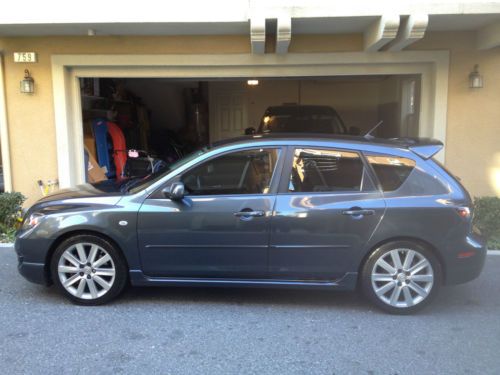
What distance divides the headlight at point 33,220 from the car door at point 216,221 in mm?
952

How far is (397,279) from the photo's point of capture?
417cm

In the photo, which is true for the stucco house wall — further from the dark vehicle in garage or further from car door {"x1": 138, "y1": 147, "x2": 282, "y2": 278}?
car door {"x1": 138, "y1": 147, "x2": 282, "y2": 278}

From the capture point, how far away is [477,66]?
680 centimetres

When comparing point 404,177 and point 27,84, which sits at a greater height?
point 27,84

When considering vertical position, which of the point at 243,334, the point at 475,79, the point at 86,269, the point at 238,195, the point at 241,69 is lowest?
the point at 243,334

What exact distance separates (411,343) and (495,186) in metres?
4.25

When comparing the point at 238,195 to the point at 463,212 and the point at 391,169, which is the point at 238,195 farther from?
the point at 463,212

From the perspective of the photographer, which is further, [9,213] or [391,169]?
[9,213]

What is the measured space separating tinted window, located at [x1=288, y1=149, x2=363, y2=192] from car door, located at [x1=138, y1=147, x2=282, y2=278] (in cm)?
20

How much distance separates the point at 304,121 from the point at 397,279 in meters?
5.11

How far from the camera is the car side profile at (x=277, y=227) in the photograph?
4137 mm

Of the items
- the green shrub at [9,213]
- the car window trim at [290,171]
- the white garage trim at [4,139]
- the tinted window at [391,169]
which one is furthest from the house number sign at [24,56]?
the tinted window at [391,169]

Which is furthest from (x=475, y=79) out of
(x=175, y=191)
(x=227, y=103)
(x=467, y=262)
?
(x=227, y=103)

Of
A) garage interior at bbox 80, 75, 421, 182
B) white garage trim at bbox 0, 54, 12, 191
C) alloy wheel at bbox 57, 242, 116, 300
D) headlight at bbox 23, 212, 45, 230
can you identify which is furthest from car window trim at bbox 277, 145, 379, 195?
garage interior at bbox 80, 75, 421, 182
